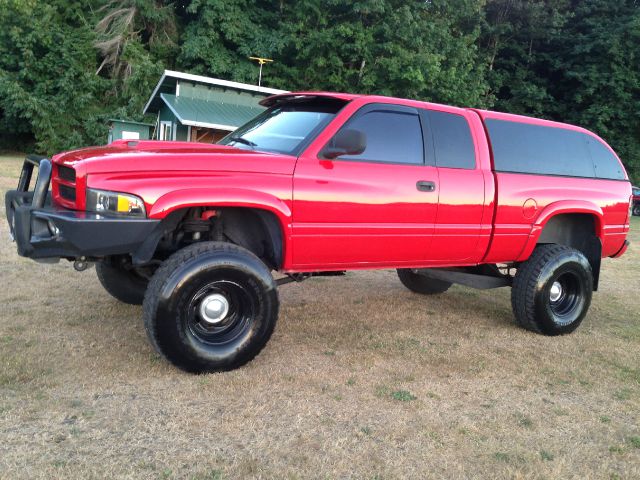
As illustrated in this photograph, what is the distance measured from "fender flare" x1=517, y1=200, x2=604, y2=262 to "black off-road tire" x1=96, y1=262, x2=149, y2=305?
11.5ft

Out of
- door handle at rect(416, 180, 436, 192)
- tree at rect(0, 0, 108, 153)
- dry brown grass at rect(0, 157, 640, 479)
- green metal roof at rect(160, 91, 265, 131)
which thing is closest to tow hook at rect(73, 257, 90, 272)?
dry brown grass at rect(0, 157, 640, 479)

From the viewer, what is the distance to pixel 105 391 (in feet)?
11.0

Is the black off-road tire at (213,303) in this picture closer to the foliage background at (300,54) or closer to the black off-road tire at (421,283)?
the black off-road tire at (421,283)

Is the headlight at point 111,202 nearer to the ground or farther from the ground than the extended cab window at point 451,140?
nearer to the ground

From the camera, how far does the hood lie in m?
3.37

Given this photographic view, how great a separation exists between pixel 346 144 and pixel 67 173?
72.6 inches

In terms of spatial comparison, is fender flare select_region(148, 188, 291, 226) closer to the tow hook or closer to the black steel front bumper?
the black steel front bumper

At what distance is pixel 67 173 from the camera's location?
3.59 m

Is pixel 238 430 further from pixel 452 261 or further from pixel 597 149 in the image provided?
pixel 597 149

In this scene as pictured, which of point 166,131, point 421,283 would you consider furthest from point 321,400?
point 166,131

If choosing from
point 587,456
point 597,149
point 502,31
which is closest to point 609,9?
point 502,31

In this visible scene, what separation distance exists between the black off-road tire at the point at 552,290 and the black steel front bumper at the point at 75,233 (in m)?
3.42

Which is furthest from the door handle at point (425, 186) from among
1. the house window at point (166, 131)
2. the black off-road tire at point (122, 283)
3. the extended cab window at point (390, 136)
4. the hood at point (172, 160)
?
the house window at point (166, 131)

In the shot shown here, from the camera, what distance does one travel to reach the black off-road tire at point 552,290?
5.07 m
